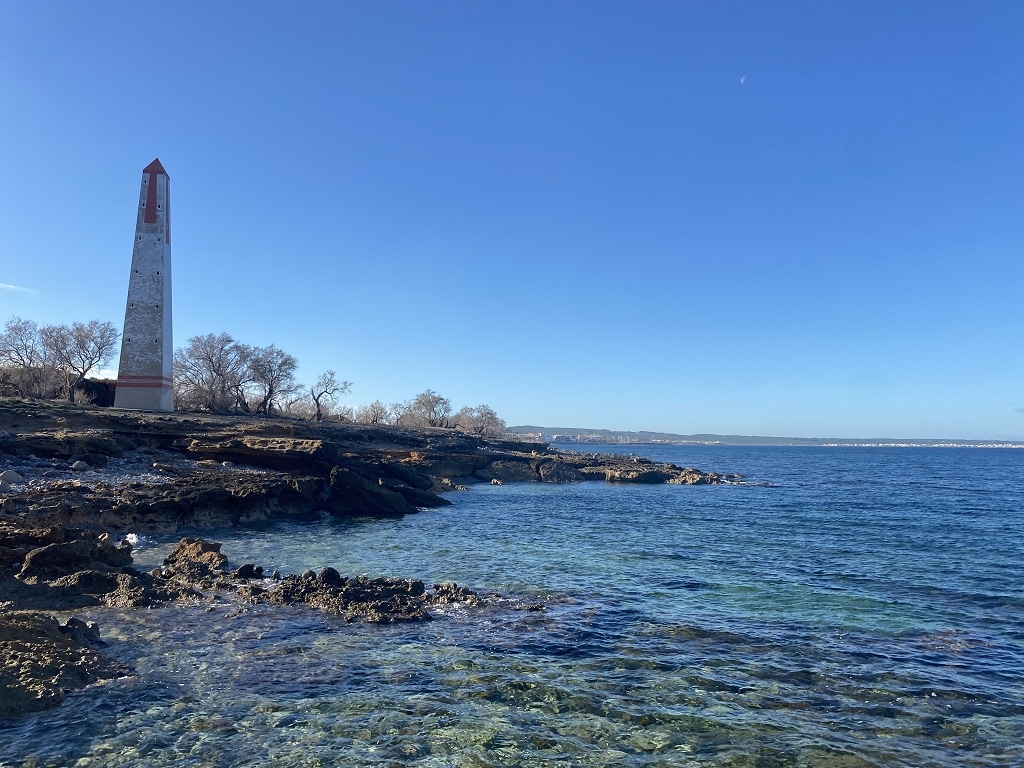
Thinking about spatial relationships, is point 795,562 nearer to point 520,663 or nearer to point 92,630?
point 520,663

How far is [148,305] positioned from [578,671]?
39073mm

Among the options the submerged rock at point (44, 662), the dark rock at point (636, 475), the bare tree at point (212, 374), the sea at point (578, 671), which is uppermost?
the bare tree at point (212, 374)

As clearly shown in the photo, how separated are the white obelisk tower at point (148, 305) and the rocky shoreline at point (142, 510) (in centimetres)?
330

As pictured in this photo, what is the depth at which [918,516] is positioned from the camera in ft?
117

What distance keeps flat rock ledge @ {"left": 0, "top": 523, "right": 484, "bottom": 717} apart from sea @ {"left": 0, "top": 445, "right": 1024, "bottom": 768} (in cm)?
53

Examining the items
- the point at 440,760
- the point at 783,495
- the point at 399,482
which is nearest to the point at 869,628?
the point at 440,760

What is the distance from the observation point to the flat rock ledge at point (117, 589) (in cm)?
928

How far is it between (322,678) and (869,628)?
1160cm

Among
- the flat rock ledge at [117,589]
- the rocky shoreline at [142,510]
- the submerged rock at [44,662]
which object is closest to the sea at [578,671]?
the submerged rock at [44,662]

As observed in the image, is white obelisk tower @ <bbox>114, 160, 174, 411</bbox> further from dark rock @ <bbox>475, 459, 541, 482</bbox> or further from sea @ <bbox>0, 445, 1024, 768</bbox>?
dark rock @ <bbox>475, 459, 541, 482</bbox>

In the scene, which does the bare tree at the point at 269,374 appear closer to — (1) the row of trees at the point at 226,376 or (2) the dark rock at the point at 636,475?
(1) the row of trees at the point at 226,376

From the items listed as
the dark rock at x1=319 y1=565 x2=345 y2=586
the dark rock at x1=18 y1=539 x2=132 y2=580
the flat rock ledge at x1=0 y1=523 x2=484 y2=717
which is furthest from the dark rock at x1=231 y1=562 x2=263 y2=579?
the dark rock at x1=18 y1=539 x2=132 y2=580

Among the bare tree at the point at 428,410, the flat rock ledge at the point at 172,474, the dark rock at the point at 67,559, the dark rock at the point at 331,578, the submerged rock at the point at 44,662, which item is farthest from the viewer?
the bare tree at the point at 428,410

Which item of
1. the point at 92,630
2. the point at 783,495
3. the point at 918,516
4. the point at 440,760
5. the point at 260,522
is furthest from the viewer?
the point at 783,495
